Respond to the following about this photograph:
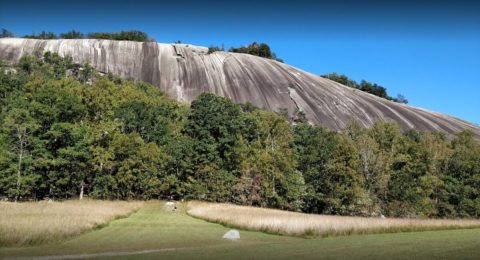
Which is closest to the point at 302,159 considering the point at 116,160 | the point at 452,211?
the point at 452,211

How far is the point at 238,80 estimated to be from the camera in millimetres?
92375

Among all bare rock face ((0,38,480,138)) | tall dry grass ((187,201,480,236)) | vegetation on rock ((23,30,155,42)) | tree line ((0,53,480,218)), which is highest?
vegetation on rock ((23,30,155,42))

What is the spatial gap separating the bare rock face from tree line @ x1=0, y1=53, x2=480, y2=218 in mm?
18494

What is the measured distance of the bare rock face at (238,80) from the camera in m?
88.6

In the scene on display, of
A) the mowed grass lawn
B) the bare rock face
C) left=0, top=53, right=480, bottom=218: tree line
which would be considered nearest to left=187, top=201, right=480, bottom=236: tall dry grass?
the mowed grass lawn

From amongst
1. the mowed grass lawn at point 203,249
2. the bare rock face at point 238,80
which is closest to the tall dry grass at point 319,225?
the mowed grass lawn at point 203,249

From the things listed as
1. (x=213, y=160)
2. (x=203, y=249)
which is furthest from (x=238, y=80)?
(x=203, y=249)

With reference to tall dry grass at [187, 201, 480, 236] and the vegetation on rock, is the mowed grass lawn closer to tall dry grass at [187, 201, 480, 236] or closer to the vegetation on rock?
tall dry grass at [187, 201, 480, 236]

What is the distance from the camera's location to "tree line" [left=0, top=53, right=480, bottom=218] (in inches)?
2160

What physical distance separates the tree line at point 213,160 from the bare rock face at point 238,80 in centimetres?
1849

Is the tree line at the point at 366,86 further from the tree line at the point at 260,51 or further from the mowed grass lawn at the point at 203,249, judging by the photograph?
the mowed grass lawn at the point at 203,249

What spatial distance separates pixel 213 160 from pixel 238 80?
1375 inches

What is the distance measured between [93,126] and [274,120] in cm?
2586

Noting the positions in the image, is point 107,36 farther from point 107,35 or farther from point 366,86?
point 366,86
